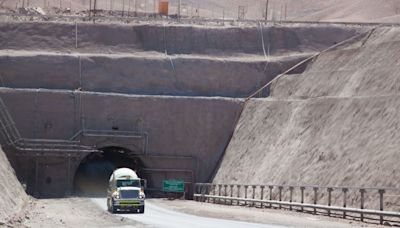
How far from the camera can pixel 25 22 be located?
85562mm

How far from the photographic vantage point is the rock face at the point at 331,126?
51.6m

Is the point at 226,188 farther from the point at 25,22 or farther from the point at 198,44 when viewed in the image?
the point at 25,22

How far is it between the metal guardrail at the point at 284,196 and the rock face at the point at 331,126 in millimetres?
972

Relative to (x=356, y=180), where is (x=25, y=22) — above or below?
above

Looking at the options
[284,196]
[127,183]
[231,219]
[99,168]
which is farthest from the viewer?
[99,168]

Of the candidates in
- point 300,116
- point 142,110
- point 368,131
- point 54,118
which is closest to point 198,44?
point 142,110

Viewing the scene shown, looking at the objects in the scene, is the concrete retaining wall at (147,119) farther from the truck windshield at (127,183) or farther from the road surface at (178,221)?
the road surface at (178,221)

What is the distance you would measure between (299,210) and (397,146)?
6.49 meters

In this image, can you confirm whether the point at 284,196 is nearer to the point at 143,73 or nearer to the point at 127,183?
the point at 127,183

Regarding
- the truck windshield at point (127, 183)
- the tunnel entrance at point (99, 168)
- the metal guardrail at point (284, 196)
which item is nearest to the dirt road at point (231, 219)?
the metal guardrail at point (284, 196)

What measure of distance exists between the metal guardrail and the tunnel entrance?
11746mm

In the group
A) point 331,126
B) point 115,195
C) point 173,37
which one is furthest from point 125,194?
point 173,37

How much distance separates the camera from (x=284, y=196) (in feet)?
188

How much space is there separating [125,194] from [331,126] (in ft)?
48.8
